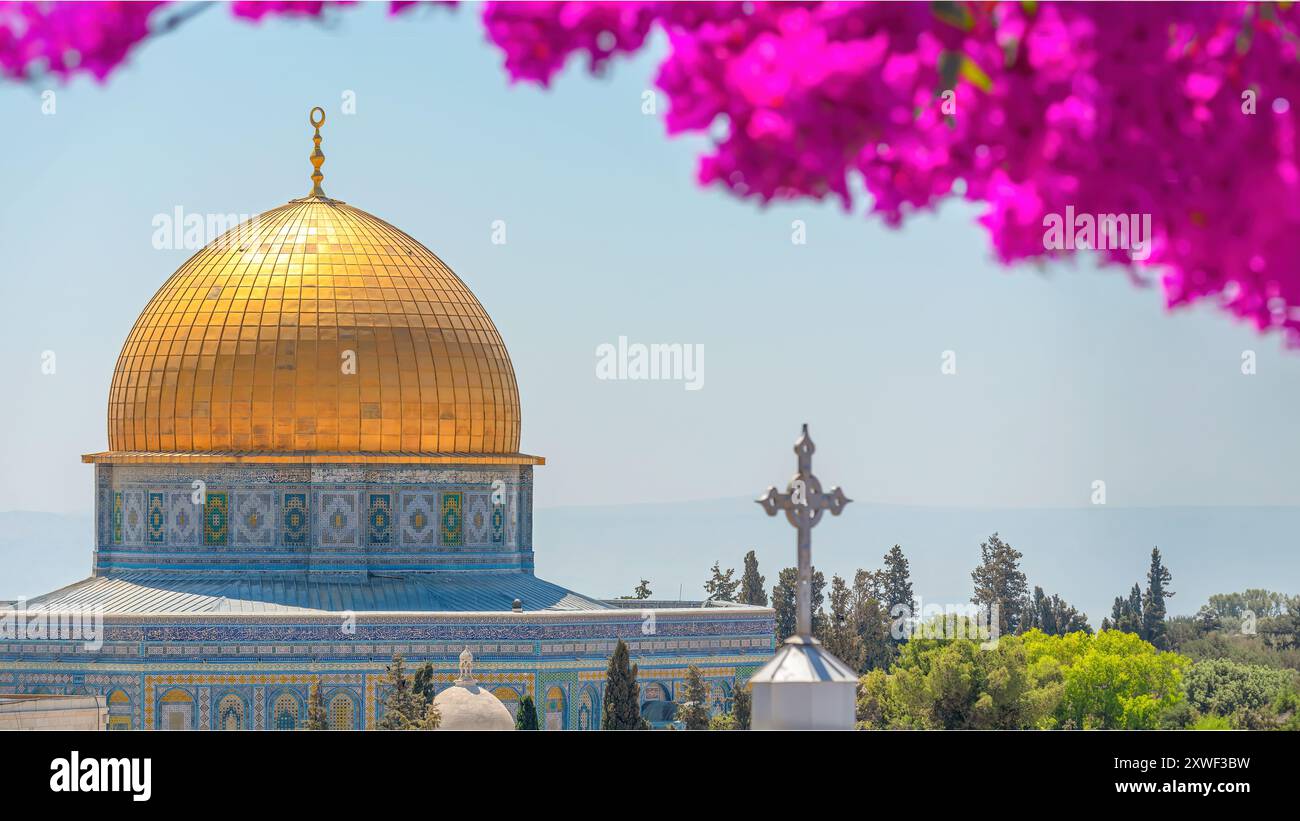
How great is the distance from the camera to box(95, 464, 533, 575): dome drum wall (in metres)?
32.5

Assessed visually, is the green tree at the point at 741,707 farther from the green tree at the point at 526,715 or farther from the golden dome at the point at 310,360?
the golden dome at the point at 310,360

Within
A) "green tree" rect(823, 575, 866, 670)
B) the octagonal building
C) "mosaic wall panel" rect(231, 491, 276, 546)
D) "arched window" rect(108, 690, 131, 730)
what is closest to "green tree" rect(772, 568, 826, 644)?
"green tree" rect(823, 575, 866, 670)

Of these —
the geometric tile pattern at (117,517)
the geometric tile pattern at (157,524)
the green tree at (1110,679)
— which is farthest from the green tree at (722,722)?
the geometric tile pattern at (117,517)

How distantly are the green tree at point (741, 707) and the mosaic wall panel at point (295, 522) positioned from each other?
259 inches

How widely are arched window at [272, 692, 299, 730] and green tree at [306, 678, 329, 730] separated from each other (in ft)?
0.68

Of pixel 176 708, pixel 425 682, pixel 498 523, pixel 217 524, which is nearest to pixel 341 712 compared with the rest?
pixel 176 708

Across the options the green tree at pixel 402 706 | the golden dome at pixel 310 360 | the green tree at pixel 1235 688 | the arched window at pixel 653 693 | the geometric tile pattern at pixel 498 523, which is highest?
the golden dome at pixel 310 360

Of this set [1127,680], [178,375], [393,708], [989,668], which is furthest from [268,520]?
[1127,680]

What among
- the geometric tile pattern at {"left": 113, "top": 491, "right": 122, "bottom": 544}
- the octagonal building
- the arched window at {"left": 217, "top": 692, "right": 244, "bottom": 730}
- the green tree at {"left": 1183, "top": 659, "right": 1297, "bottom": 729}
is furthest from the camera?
the geometric tile pattern at {"left": 113, "top": 491, "right": 122, "bottom": 544}

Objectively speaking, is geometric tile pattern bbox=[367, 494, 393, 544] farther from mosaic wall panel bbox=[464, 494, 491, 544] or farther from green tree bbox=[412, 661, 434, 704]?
green tree bbox=[412, 661, 434, 704]

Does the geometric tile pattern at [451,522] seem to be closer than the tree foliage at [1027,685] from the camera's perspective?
No

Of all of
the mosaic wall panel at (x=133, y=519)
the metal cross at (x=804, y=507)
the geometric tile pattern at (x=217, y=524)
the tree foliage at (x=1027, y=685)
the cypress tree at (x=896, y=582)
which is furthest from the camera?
the cypress tree at (x=896, y=582)

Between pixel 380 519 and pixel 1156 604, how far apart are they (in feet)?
48.1

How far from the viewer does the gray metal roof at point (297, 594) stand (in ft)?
102
